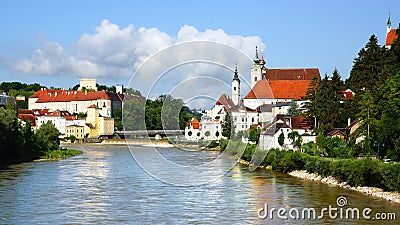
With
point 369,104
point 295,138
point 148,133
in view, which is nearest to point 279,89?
point 148,133

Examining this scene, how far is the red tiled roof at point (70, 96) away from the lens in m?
88.7

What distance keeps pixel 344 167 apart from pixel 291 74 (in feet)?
149

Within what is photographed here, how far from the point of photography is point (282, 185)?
24.5m

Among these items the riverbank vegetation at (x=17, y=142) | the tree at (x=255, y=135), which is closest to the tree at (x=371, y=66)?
the tree at (x=255, y=135)

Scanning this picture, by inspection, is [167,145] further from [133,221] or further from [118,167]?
[133,221]

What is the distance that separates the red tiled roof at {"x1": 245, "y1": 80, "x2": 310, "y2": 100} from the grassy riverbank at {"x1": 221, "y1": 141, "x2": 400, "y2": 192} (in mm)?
28350

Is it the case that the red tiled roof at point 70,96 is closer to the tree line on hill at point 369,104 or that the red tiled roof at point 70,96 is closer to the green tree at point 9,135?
the tree line on hill at point 369,104

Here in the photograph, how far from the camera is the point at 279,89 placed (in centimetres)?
6512

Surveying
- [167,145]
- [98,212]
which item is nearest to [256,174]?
[98,212]

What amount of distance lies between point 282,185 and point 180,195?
4.60 m

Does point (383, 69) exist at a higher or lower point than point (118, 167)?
higher

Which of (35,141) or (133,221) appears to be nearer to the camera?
(133,221)

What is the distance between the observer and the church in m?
56.8

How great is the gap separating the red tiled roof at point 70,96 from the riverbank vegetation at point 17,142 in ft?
150
